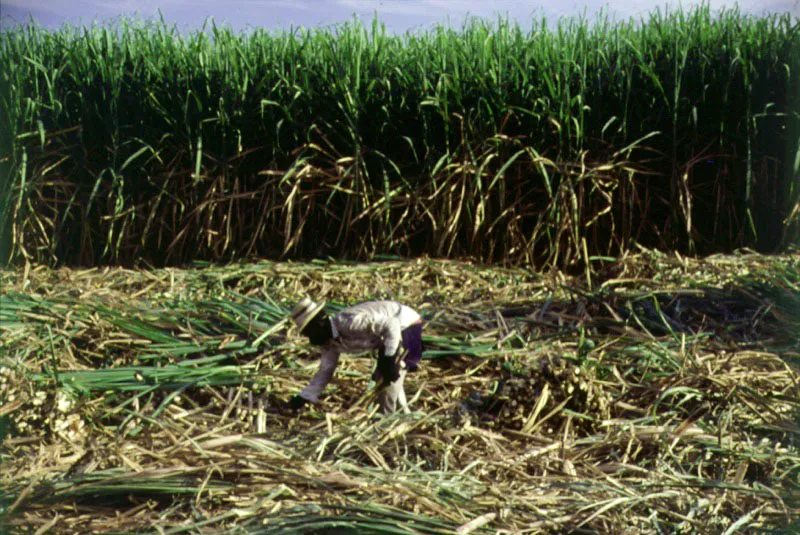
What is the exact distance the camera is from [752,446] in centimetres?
224

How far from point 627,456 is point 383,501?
0.72 metres

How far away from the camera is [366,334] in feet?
6.60

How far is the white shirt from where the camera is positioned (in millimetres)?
1996

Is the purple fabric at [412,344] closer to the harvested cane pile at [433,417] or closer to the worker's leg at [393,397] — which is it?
the worker's leg at [393,397]

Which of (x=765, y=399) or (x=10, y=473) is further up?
(x=765, y=399)

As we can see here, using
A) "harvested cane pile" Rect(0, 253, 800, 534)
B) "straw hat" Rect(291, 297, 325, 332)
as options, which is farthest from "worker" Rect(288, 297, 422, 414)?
"harvested cane pile" Rect(0, 253, 800, 534)

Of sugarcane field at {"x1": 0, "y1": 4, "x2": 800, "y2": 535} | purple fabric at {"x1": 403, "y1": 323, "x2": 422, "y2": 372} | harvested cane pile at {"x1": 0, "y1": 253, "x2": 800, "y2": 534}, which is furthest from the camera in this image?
purple fabric at {"x1": 403, "y1": 323, "x2": 422, "y2": 372}

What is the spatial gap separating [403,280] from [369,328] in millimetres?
1822

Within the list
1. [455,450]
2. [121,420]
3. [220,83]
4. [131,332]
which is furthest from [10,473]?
[220,83]

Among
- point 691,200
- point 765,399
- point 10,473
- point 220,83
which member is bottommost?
point 10,473

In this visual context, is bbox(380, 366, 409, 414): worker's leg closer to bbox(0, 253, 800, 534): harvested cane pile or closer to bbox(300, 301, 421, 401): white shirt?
bbox(0, 253, 800, 534): harvested cane pile

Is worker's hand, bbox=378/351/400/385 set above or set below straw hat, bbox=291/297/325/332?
below

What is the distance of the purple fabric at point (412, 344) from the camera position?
2.10m

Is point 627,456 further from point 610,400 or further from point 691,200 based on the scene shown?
point 691,200
